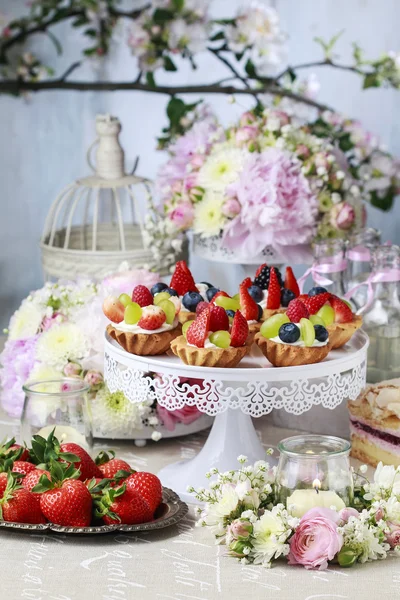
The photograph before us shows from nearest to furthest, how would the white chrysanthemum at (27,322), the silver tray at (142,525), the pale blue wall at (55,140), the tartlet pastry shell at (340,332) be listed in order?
the silver tray at (142,525) → the tartlet pastry shell at (340,332) → the white chrysanthemum at (27,322) → the pale blue wall at (55,140)

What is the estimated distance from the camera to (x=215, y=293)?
1.73m

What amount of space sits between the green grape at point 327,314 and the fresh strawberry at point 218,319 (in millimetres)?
181

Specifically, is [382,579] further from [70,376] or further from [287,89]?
[287,89]

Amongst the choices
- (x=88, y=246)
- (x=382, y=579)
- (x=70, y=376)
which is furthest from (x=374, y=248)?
(x=88, y=246)

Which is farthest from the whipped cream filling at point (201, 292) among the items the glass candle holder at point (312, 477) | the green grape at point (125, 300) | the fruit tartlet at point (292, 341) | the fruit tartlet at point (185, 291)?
the glass candle holder at point (312, 477)

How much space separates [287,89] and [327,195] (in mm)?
1078

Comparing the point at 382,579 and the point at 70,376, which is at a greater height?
the point at 70,376

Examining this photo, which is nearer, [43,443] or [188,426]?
[43,443]

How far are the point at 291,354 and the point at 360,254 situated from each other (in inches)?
23.1

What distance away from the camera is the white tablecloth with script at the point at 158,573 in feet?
→ 4.11

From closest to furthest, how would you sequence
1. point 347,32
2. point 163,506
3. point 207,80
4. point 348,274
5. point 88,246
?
point 163,506, point 348,274, point 88,246, point 347,32, point 207,80

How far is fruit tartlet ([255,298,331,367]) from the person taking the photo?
1481 mm

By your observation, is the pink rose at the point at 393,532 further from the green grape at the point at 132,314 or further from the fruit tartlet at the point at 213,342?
the green grape at the point at 132,314

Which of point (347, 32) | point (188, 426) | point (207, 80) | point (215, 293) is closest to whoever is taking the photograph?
point (215, 293)
